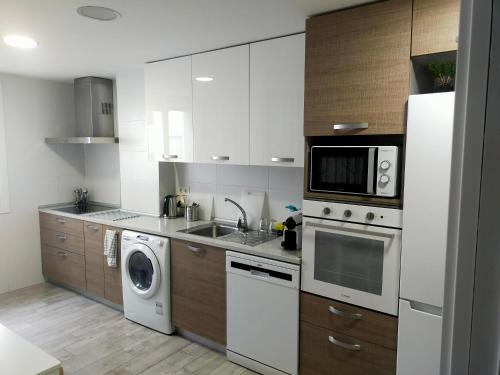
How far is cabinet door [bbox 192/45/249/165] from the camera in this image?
8.64 ft

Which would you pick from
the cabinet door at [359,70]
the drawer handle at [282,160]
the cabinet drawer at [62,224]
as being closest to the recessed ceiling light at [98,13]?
the cabinet door at [359,70]

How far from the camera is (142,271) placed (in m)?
3.08

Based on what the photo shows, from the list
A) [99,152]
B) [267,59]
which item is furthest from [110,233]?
[267,59]

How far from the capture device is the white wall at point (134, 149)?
→ 11.6 feet

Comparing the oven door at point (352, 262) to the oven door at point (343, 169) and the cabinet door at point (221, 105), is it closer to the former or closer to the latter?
the oven door at point (343, 169)

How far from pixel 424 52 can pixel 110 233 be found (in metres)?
2.83

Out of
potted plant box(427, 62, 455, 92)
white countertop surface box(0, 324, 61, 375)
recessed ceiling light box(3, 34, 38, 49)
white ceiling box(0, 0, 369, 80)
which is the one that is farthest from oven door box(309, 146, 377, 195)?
recessed ceiling light box(3, 34, 38, 49)

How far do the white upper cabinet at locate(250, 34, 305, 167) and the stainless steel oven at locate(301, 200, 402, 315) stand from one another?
1.62 ft

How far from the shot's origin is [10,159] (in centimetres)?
383

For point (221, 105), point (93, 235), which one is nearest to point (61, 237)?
point (93, 235)

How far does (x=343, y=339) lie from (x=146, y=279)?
1.76m

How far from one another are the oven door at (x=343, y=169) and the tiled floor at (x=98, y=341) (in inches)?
57.8

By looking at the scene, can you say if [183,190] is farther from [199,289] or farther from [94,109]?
[94,109]

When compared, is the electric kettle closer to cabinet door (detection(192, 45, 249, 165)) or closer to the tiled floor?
cabinet door (detection(192, 45, 249, 165))
